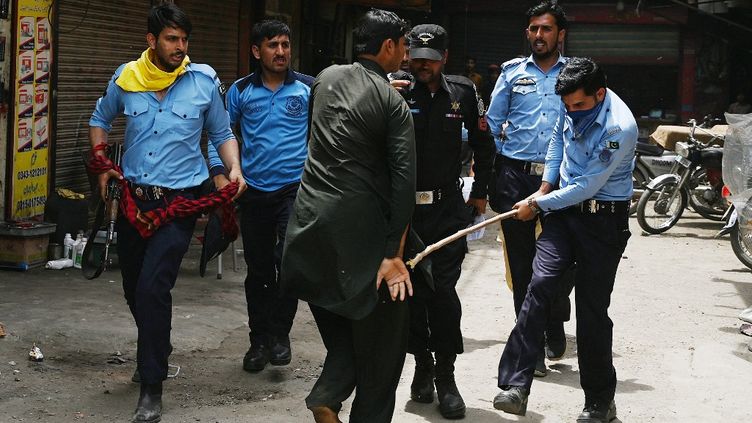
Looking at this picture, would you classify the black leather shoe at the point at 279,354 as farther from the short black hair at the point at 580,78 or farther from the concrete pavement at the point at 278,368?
the short black hair at the point at 580,78

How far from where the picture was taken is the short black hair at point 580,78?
17.7 ft

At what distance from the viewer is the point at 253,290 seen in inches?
255

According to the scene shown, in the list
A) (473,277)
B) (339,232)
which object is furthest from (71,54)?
(339,232)

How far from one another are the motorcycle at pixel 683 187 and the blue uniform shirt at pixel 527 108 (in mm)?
6430

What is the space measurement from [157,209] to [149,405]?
0.95 metres

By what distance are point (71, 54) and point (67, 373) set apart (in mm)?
4299

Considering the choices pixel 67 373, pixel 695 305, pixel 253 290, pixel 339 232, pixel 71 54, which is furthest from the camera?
pixel 71 54

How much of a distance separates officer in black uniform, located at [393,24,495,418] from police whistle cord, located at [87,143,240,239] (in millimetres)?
992

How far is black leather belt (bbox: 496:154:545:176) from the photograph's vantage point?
6.59 m

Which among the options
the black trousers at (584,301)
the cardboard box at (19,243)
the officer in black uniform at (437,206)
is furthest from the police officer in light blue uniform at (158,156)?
the cardboard box at (19,243)

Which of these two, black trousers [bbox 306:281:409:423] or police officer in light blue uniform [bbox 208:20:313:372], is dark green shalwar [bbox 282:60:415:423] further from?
police officer in light blue uniform [bbox 208:20:313:372]

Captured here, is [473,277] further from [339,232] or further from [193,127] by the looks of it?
[339,232]

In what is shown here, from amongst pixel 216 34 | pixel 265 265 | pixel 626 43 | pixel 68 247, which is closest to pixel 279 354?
pixel 265 265

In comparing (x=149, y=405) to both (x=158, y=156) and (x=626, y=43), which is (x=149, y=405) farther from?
(x=626, y=43)
